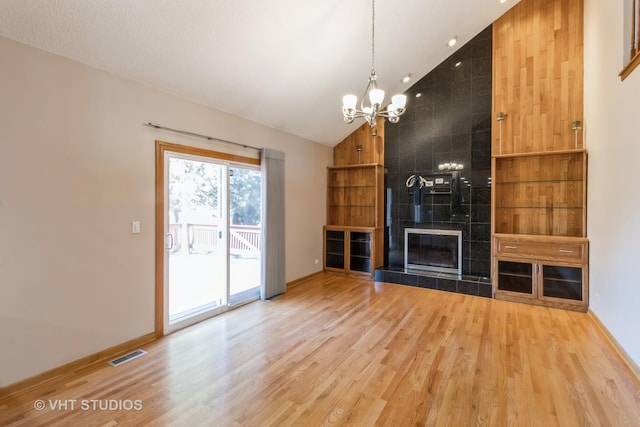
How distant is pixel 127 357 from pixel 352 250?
409 cm

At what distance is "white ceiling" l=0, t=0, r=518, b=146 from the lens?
8.22ft

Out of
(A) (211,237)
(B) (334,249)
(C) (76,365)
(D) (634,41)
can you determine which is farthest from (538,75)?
(C) (76,365)

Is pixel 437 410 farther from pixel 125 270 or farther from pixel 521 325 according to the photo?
pixel 125 270

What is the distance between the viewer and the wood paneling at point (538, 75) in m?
4.61

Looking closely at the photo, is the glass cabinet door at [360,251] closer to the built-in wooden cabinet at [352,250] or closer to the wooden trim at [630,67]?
the built-in wooden cabinet at [352,250]

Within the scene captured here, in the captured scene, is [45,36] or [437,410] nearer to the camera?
[437,410]

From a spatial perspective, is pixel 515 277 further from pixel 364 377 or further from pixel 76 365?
pixel 76 365

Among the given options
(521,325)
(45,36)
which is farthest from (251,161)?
(521,325)

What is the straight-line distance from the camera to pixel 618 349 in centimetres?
301

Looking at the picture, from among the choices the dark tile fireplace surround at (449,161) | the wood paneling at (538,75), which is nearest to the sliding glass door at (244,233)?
the dark tile fireplace surround at (449,161)

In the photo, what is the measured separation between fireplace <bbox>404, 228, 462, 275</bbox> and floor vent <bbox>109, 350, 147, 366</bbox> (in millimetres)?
4444

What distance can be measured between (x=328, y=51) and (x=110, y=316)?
381cm

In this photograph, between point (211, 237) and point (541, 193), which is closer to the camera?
point (211, 237)

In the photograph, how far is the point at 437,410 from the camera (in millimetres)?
2176
